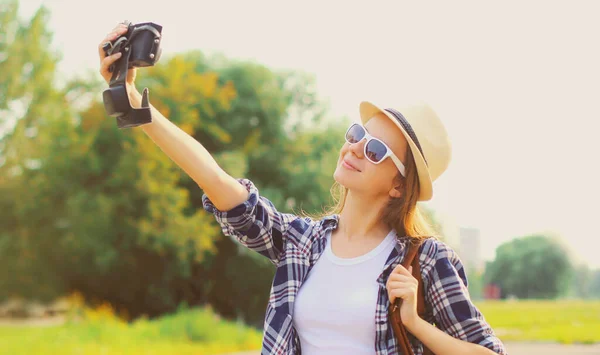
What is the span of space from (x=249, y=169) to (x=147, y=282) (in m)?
3.70

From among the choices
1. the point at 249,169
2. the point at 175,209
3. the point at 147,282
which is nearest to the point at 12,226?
the point at 147,282

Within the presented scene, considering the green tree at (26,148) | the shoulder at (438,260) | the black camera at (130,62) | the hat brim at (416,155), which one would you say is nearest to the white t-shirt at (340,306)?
the shoulder at (438,260)

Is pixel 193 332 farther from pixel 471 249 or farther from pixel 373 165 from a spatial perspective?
pixel 373 165

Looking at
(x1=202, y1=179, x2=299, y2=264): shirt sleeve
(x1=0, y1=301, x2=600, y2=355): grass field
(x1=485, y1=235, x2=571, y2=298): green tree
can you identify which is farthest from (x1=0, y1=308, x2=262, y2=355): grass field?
(x1=202, y1=179, x2=299, y2=264): shirt sleeve

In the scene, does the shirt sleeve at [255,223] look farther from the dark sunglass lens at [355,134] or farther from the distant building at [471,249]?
the distant building at [471,249]

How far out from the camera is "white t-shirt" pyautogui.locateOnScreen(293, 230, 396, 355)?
1.94 m

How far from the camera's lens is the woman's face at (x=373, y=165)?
209 centimetres

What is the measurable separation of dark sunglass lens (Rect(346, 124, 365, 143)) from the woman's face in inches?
0.6

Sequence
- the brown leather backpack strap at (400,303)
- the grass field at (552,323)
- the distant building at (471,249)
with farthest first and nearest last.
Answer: the grass field at (552,323) → the distant building at (471,249) → the brown leather backpack strap at (400,303)

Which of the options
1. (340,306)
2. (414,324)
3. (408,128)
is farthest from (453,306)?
(408,128)

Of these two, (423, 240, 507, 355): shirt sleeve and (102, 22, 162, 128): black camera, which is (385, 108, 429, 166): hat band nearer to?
(423, 240, 507, 355): shirt sleeve

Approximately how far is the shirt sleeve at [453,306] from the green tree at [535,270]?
779 centimetres

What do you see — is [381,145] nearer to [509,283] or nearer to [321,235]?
[321,235]

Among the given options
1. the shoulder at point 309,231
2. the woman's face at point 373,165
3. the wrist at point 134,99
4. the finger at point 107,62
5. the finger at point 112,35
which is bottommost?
the shoulder at point 309,231
